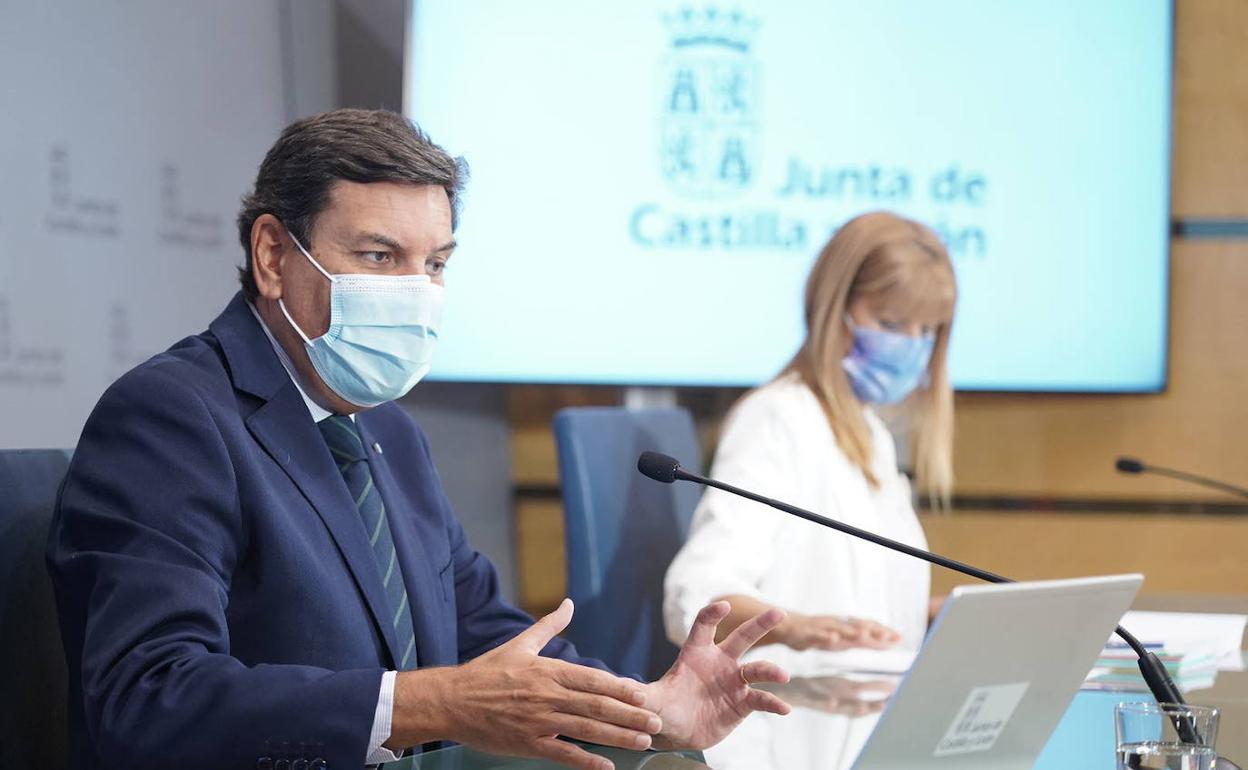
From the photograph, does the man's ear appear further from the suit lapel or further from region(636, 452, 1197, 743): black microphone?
region(636, 452, 1197, 743): black microphone

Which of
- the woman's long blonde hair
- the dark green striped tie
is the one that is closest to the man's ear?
the dark green striped tie

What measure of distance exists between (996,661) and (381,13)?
111 inches

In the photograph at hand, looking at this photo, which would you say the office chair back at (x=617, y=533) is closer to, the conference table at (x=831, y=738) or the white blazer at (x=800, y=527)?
the white blazer at (x=800, y=527)

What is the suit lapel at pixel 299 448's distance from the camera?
146 centimetres

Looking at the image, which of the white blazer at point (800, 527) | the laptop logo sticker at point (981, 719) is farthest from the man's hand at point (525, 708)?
the white blazer at point (800, 527)

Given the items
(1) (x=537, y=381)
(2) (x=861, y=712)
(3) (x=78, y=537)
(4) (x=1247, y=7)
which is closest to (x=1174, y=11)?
(4) (x=1247, y=7)

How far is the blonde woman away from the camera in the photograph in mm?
2469

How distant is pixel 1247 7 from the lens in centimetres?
354

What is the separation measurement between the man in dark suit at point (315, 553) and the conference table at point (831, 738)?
0.05 m

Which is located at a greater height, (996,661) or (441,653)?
(996,661)

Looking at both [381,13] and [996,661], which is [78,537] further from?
[381,13]

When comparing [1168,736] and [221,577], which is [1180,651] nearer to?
[1168,736]

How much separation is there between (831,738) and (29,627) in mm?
804

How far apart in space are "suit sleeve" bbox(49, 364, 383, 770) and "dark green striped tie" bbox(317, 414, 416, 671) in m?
0.22
